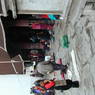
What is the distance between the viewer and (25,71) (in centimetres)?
962

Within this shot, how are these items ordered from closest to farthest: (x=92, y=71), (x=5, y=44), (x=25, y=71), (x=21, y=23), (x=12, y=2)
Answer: (x=12, y=2) → (x=92, y=71) → (x=5, y=44) → (x=21, y=23) → (x=25, y=71)

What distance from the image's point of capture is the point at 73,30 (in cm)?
530

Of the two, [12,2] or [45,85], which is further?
[45,85]

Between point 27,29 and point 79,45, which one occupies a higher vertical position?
point 79,45

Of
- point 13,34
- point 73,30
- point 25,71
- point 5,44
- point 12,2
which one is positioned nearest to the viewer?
point 12,2

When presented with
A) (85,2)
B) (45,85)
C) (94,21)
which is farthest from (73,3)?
(45,85)

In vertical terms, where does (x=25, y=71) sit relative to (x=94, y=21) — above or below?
below

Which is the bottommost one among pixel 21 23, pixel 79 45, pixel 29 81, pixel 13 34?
pixel 29 81

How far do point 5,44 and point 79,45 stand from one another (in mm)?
3173

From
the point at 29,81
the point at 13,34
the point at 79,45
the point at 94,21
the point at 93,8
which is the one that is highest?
the point at 93,8

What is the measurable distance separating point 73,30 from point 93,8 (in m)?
1.51

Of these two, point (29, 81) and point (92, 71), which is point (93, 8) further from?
point (29, 81)

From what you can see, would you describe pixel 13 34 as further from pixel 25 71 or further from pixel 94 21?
pixel 94 21

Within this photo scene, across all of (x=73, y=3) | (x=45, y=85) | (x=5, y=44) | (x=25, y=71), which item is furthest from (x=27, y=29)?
(x=73, y=3)
